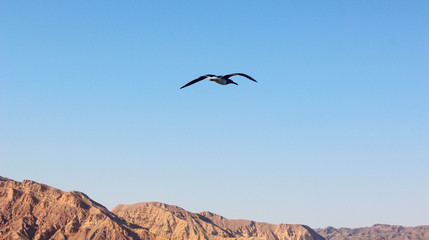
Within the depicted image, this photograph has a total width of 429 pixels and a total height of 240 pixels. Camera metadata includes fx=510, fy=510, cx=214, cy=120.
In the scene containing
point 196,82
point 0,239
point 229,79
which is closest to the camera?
point 196,82

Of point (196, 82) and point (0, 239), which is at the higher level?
point (196, 82)

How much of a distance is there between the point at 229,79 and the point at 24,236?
7473 inches

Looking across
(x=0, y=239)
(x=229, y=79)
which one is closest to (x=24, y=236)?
(x=0, y=239)

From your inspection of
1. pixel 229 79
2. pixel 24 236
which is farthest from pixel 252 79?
pixel 24 236

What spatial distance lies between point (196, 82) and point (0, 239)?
192m

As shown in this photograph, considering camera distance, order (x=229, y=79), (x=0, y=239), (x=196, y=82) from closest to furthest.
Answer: (x=196, y=82) < (x=229, y=79) < (x=0, y=239)

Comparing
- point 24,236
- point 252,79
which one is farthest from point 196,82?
point 24,236

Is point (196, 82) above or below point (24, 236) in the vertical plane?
above

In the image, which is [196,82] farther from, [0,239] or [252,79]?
[0,239]

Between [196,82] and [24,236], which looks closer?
[196,82]

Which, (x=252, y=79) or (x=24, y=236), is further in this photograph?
(x=24, y=236)

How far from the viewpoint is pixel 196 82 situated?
83.4 feet

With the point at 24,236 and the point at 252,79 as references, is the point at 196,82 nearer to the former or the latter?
the point at 252,79

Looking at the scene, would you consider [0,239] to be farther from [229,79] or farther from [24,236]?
[229,79]
